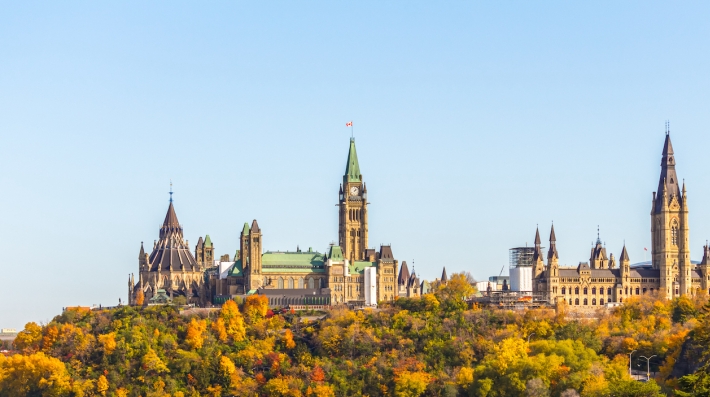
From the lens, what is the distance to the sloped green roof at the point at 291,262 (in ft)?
543

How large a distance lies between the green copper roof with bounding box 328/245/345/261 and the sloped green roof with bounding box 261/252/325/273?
5.52 ft

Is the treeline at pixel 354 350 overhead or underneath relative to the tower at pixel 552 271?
underneath

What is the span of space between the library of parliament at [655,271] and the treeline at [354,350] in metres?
7.82

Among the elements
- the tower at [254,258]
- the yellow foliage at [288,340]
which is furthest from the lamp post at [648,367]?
the tower at [254,258]

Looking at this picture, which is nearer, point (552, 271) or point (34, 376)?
point (34, 376)

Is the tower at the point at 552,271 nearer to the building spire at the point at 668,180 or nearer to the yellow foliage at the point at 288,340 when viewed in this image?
the building spire at the point at 668,180

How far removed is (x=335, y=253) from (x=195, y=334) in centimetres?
2761

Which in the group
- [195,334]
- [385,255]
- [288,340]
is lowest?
[288,340]

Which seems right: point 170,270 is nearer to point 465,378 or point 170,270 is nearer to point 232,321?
point 232,321

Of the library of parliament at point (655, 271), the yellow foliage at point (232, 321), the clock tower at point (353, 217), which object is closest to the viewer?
the yellow foliage at point (232, 321)

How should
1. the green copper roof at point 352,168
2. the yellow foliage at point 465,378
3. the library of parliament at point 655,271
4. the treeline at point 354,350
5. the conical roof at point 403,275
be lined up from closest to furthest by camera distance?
the treeline at point 354,350
the yellow foliage at point 465,378
the library of parliament at point 655,271
the green copper roof at point 352,168
the conical roof at point 403,275

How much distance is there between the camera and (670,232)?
164375mm

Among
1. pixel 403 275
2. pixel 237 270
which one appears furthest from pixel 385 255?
pixel 237 270

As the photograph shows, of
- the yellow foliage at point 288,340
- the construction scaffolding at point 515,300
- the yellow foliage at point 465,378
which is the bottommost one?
the yellow foliage at point 465,378
